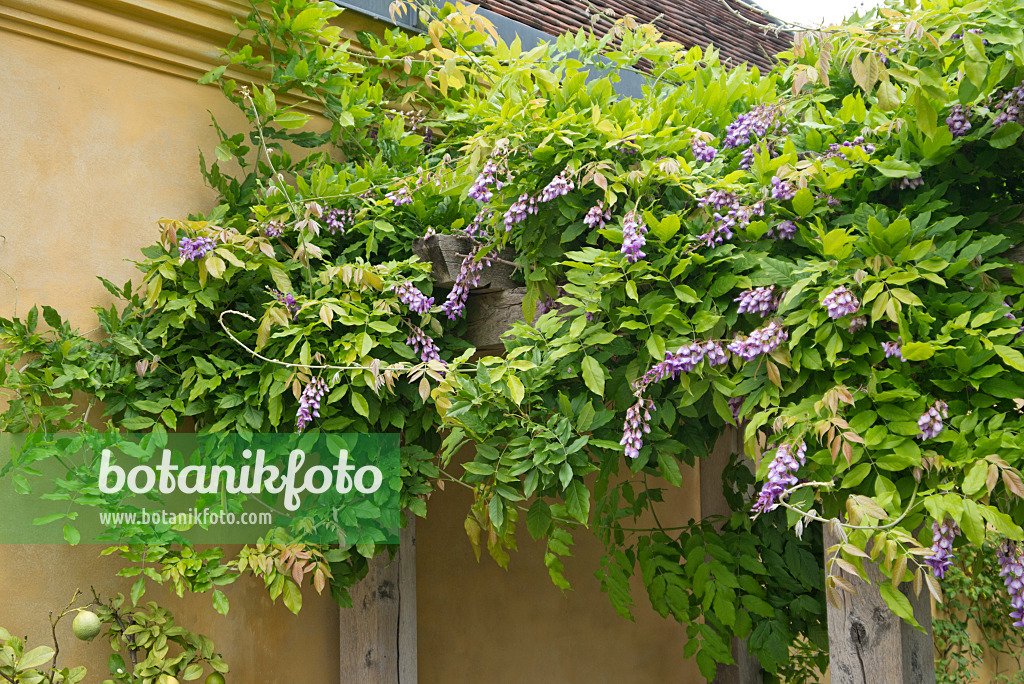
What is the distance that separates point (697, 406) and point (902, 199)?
0.71 m

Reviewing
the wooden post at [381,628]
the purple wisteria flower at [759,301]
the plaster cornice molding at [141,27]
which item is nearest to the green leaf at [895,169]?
the purple wisteria flower at [759,301]

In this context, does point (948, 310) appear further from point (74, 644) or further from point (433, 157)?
point (74, 644)

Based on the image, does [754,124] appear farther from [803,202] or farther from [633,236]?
[633,236]

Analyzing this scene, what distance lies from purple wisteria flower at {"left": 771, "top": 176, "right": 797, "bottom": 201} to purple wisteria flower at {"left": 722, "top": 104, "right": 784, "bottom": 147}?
25cm

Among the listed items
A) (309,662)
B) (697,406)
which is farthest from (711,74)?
(309,662)

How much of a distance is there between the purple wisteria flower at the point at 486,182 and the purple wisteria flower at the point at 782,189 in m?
0.73

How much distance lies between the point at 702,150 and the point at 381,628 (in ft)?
6.80

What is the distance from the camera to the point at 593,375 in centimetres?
196

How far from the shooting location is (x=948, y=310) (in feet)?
5.45

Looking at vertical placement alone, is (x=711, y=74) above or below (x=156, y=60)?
below

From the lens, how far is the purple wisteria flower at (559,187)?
204 centimetres

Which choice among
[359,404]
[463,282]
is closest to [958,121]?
[463,282]

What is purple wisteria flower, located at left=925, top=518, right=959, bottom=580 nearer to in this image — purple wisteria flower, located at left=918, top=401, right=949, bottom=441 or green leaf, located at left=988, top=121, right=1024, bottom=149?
purple wisteria flower, located at left=918, top=401, right=949, bottom=441

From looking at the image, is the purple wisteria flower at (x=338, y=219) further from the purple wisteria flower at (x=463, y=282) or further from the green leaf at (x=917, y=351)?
the green leaf at (x=917, y=351)
